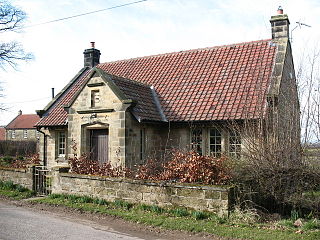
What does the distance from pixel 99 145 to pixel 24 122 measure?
56.6 metres

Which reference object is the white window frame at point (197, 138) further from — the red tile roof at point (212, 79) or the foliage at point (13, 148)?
the foliage at point (13, 148)

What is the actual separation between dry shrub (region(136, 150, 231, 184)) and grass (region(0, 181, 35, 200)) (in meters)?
5.34

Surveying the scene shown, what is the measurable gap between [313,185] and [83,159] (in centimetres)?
823

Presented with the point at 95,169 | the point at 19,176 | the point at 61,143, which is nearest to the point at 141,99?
the point at 95,169

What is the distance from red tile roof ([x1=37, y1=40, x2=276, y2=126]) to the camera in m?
14.2

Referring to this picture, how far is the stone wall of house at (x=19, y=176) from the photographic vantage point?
1414 centimetres

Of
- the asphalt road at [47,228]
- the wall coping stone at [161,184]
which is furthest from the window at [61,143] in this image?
the asphalt road at [47,228]

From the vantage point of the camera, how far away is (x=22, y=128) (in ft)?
213

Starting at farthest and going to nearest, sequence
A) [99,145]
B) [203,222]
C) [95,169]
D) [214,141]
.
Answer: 1. [99,145]
2. [214,141]
3. [95,169]
4. [203,222]

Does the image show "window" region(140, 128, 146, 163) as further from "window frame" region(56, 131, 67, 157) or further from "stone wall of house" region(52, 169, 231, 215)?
"window frame" region(56, 131, 67, 157)

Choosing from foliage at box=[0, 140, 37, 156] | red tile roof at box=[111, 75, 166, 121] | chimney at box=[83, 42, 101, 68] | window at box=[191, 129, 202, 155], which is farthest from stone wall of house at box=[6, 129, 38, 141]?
window at box=[191, 129, 202, 155]

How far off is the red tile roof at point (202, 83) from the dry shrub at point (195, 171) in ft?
9.98

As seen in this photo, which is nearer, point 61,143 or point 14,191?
point 14,191

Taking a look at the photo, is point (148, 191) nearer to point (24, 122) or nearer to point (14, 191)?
point (14, 191)
